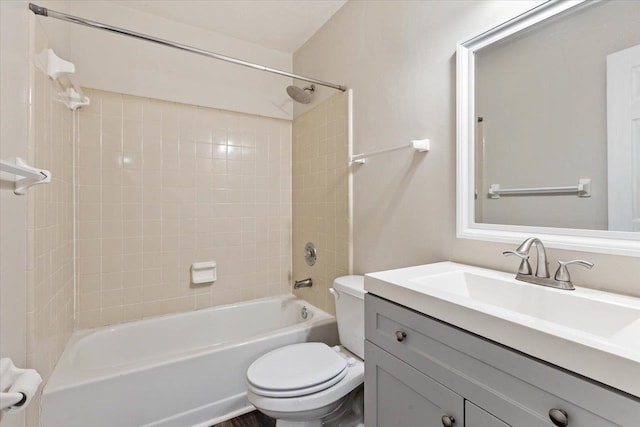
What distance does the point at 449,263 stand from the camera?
1.17 metres

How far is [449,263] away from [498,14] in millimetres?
950

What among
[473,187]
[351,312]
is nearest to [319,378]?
[351,312]

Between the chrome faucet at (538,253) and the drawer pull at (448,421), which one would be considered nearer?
the drawer pull at (448,421)

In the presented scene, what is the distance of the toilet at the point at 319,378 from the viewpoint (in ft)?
3.94

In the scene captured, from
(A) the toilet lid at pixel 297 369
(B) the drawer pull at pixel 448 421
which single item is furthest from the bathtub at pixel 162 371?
(B) the drawer pull at pixel 448 421

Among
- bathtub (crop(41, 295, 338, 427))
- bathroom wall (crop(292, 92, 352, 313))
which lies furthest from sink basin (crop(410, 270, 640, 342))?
bathtub (crop(41, 295, 338, 427))

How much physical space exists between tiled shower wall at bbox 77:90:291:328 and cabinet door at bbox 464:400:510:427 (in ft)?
6.36

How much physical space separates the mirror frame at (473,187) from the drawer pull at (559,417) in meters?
0.52

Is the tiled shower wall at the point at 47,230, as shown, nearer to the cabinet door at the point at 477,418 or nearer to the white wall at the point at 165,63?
the white wall at the point at 165,63

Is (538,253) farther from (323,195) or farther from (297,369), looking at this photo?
(323,195)

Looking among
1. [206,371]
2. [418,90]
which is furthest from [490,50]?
[206,371]

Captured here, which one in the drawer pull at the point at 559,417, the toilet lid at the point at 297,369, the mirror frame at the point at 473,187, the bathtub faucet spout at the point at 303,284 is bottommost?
the toilet lid at the point at 297,369

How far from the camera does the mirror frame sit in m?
0.82

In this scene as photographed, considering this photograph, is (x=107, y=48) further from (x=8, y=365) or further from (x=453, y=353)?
(x=453, y=353)
